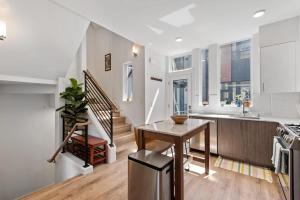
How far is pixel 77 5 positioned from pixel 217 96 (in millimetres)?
3620

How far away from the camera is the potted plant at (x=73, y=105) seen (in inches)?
126

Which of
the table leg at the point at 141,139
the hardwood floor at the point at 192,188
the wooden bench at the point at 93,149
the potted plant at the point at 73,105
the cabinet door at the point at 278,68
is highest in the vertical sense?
the cabinet door at the point at 278,68

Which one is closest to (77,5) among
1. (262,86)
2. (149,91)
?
(149,91)

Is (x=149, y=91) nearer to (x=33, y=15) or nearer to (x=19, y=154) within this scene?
(x=33, y=15)

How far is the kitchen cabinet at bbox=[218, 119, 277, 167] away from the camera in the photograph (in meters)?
2.68

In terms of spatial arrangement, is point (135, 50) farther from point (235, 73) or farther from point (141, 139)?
point (141, 139)

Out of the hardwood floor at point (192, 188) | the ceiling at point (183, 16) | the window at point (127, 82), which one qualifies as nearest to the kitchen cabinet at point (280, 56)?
the ceiling at point (183, 16)

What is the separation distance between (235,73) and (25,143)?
228 inches

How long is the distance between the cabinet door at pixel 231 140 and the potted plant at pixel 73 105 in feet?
9.80

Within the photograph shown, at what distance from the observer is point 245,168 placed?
9.16 ft

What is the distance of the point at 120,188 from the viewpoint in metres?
2.24

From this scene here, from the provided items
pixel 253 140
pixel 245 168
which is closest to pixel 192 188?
pixel 245 168

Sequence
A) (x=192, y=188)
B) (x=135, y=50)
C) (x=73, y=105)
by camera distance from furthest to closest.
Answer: (x=135, y=50), (x=73, y=105), (x=192, y=188)

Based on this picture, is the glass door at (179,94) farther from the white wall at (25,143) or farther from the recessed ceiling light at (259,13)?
the white wall at (25,143)
